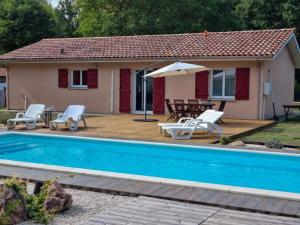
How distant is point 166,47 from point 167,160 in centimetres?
1197

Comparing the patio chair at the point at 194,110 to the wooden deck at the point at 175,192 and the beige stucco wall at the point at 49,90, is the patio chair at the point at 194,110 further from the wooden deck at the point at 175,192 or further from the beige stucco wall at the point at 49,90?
the wooden deck at the point at 175,192

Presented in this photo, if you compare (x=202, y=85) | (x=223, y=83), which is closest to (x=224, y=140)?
(x=223, y=83)

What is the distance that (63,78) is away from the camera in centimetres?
2397

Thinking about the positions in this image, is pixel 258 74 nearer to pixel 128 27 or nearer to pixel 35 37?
pixel 128 27

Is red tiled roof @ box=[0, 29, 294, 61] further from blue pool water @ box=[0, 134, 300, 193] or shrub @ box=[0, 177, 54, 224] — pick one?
shrub @ box=[0, 177, 54, 224]

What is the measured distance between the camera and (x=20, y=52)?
25875 millimetres

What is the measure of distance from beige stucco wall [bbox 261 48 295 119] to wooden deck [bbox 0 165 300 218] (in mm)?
13229

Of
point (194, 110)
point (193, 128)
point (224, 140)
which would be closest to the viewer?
point (224, 140)

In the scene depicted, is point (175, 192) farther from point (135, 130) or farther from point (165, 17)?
point (165, 17)

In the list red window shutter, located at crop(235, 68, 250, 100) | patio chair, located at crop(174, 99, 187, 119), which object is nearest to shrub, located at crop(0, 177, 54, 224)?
patio chair, located at crop(174, 99, 187, 119)

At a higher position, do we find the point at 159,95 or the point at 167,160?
the point at 159,95

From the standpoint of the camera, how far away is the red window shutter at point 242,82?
1977 cm

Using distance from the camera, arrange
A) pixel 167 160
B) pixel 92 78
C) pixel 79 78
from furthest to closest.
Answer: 1. pixel 79 78
2. pixel 92 78
3. pixel 167 160

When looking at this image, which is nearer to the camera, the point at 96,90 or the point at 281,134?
the point at 281,134
